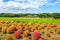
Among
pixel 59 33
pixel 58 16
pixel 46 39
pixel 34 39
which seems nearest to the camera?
pixel 34 39

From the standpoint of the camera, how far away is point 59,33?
30.1 meters

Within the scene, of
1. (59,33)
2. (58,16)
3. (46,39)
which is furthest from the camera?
(58,16)

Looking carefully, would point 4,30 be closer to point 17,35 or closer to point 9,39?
point 17,35

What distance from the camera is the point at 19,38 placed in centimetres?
2453

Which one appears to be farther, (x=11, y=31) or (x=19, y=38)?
(x=11, y=31)

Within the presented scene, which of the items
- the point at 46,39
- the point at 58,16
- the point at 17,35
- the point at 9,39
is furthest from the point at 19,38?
the point at 58,16

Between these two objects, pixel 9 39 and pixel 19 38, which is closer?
pixel 9 39

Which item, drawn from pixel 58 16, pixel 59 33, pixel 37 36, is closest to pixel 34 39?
pixel 37 36

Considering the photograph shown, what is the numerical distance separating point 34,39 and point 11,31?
1101cm

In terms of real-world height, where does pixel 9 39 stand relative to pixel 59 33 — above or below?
above

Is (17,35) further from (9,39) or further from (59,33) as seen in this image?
(59,33)

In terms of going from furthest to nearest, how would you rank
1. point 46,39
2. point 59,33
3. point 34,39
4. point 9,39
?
point 59,33 < point 46,39 < point 34,39 < point 9,39

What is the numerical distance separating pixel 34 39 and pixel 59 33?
10031 mm

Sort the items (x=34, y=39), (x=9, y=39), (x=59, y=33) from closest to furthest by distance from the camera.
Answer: (x=9, y=39), (x=34, y=39), (x=59, y=33)
